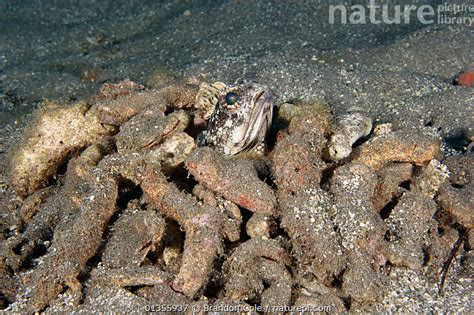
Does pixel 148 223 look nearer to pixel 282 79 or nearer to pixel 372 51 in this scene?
pixel 282 79

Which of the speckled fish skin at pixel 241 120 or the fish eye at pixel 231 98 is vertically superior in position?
the fish eye at pixel 231 98

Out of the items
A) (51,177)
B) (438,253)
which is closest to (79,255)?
(51,177)

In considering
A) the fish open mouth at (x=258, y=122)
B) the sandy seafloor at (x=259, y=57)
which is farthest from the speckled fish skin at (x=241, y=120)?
the sandy seafloor at (x=259, y=57)

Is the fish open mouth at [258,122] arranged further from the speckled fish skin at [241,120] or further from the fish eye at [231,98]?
the fish eye at [231,98]

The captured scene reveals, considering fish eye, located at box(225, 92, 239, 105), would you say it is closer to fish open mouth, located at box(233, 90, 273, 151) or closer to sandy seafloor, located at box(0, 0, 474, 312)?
fish open mouth, located at box(233, 90, 273, 151)

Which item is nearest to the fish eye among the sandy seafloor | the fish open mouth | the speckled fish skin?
the speckled fish skin

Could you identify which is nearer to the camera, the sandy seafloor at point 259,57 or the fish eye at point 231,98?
the fish eye at point 231,98
